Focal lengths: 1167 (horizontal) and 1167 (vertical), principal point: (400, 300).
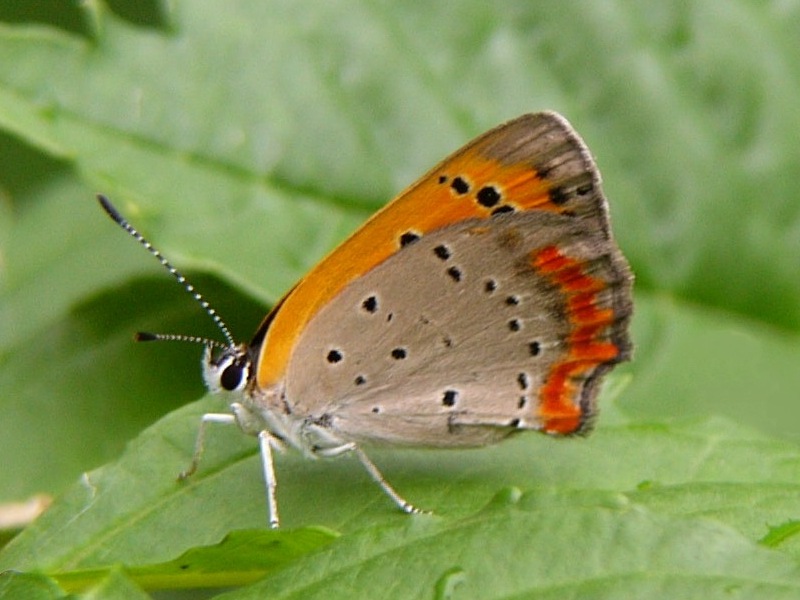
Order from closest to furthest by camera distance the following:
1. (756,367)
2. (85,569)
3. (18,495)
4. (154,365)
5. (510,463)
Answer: (85,569), (510,463), (18,495), (154,365), (756,367)

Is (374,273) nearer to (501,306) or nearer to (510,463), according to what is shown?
(501,306)

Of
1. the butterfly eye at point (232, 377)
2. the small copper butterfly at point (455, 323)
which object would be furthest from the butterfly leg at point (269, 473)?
the butterfly eye at point (232, 377)

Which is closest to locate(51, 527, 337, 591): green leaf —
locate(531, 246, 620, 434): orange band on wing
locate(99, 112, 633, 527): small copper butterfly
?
locate(99, 112, 633, 527): small copper butterfly

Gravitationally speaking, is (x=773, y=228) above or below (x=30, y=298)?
below

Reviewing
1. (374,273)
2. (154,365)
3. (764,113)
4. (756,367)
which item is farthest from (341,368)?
(764,113)

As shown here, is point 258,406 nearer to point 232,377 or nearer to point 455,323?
point 232,377

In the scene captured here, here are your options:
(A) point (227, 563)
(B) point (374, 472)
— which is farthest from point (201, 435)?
(A) point (227, 563)

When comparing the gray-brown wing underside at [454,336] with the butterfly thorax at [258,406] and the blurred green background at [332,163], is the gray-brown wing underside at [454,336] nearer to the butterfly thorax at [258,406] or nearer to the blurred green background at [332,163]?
the butterfly thorax at [258,406]
